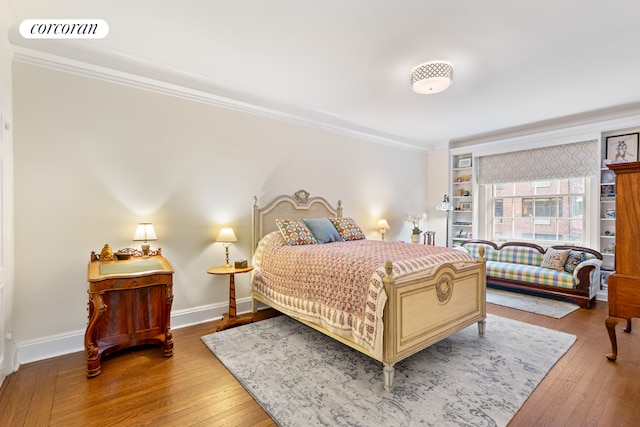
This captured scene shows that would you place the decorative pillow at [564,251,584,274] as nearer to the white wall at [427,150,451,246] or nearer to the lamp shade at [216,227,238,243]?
the white wall at [427,150,451,246]

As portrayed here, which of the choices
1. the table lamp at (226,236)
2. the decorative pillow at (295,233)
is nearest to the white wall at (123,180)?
the table lamp at (226,236)

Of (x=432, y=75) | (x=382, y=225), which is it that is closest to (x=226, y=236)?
(x=432, y=75)

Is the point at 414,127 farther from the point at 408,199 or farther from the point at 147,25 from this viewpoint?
the point at 147,25

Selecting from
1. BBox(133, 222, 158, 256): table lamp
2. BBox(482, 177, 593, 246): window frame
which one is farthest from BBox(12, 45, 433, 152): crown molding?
BBox(482, 177, 593, 246): window frame

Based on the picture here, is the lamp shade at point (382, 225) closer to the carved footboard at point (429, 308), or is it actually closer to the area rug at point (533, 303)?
the area rug at point (533, 303)

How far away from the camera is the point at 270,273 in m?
3.40

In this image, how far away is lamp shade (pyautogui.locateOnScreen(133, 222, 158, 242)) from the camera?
2.93 m

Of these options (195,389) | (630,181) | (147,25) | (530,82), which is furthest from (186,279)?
(530,82)

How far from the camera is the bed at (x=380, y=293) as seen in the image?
2.13 m

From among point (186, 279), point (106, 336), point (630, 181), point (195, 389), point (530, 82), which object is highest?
point (530, 82)

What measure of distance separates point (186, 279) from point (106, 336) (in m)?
0.95

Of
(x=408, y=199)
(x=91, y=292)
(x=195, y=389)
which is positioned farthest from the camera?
(x=408, y=199)

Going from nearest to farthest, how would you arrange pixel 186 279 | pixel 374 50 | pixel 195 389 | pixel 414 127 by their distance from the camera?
1. pixel 195 389
2. pixel 374 50
3. pixel 186 279
4. pixel 414 127

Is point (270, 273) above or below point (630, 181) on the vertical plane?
below
